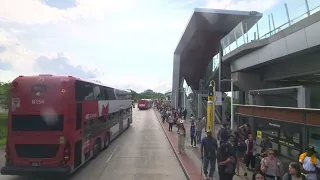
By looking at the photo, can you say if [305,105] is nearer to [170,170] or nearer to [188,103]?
[170,170]

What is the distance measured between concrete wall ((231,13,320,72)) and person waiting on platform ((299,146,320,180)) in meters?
5.96

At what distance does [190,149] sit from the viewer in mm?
19297

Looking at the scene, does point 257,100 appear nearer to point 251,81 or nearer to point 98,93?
point 251,81

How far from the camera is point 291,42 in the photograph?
14.7 m

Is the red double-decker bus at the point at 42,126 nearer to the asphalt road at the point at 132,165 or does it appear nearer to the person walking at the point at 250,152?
the asphalt road at the point at 132,165

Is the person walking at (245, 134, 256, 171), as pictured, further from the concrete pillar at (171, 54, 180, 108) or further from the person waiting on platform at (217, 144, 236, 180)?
the concrete pillar at (171, 54, 180, 108)

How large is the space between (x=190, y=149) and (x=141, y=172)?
639 cm

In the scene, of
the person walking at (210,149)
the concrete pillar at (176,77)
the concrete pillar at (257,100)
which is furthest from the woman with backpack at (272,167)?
the concrete pillar at (176,77)

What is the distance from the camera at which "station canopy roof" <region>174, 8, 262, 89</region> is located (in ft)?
100.0

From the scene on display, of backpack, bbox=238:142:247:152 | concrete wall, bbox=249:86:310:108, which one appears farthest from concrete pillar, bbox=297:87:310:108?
backpack, bbox=238:142:247:152

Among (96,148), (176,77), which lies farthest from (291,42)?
(176,77)

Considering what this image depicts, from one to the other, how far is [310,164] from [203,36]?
31695mm

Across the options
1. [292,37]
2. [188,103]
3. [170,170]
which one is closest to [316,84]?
[292,37]

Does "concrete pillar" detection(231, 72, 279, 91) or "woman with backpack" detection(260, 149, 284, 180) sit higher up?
"concrete pillar" detection(231, 72, 279, 91)
